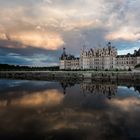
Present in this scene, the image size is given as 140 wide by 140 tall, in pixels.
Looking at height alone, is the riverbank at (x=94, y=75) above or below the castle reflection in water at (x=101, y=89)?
above

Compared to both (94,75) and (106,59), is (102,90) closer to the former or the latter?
(94,75)

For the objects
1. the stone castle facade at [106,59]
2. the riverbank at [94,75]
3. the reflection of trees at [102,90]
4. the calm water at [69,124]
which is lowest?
the calm water at [69,124]

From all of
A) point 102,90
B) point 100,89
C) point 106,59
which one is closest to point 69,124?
point 102,90

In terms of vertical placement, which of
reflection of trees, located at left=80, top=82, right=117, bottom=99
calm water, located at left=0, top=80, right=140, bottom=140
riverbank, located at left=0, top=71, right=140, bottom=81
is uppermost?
riverbank, located at left=0, top=71, right=140, bottom=81

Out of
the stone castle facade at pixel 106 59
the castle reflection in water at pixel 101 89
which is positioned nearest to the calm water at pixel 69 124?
the castle reflection in water at pixel 101 89

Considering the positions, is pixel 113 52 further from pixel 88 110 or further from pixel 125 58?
pixel 88 110

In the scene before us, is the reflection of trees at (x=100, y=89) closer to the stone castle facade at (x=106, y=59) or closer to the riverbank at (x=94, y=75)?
the riverbank at (x=94, y=75)

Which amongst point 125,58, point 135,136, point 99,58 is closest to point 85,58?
point 99,58

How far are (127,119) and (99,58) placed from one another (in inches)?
5369

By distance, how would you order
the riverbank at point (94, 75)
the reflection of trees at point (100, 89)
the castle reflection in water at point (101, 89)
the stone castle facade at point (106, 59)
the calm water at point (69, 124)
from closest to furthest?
the calm water at point (69, 124) < the castle reflection in water at point (101, 89) < the reflection of trees at point (100, 89) < the riverbank at point (94, 75) < the stone castle facade at point (106, 59)

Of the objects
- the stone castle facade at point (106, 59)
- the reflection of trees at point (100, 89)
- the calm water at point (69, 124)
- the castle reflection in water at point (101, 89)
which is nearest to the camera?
the calm water at point (69, 124)

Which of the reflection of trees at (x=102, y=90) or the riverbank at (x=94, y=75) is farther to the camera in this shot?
the riverbank at (x=94, y=75)

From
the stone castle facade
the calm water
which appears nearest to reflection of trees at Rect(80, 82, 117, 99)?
the calm water

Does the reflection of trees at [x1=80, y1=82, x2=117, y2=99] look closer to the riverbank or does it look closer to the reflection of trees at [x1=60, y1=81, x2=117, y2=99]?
the reflection of trees at [x1=60, y1=81, x2=117, y2=99]
